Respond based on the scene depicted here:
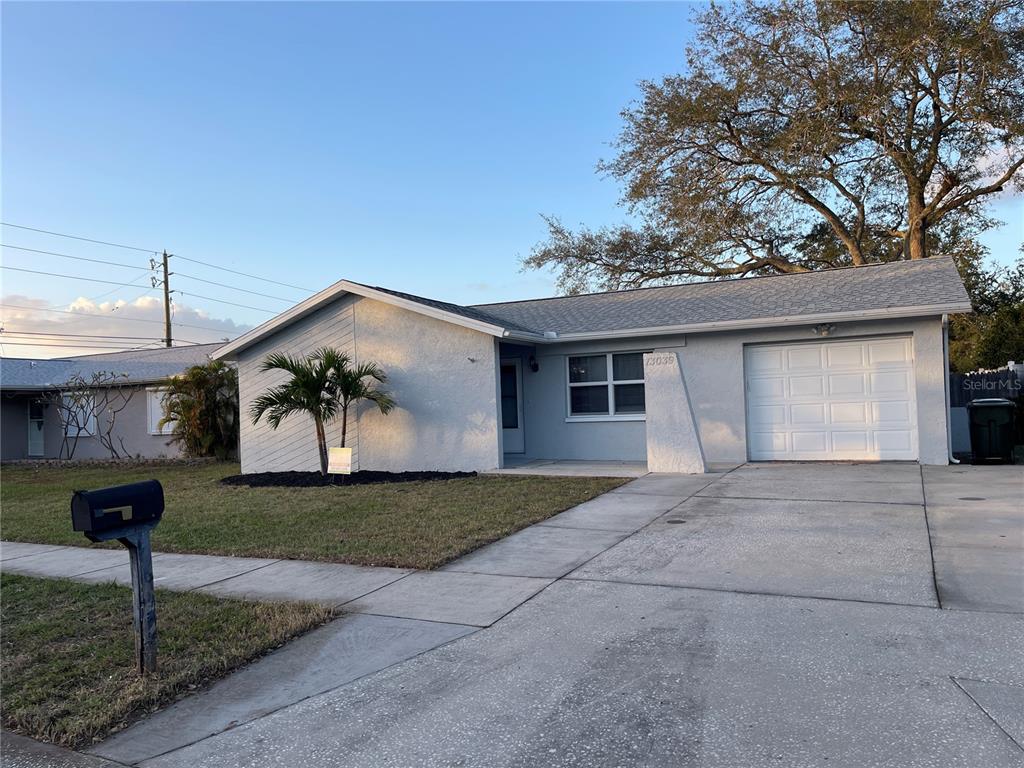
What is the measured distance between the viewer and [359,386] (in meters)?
14.0

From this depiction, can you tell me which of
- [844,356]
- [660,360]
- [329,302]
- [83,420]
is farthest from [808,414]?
[83,420]

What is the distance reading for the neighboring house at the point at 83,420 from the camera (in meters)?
23.0

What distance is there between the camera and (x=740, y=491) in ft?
32.9

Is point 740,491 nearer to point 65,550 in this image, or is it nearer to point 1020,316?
point 65,550

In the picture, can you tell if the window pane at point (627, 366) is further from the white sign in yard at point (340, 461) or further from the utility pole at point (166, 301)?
the utility pole at point (166, 301)

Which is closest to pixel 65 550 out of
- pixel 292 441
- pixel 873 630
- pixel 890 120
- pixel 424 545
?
pixel 424 545

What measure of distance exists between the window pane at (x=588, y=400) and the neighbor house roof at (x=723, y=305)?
1302 millimetres

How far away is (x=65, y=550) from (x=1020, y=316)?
70.1ft

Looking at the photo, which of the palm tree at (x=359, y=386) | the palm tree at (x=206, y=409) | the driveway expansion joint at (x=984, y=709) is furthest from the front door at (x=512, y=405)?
the driveway expansion joint at (x=984, y=709)

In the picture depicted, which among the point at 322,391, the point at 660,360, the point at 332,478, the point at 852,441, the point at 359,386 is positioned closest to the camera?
the point at 660,360

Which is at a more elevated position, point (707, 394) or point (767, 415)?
point (707, 394)

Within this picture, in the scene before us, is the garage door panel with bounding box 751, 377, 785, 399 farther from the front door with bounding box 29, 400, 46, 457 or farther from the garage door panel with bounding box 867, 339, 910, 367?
the front door with bounding box 29, 400, 46, 457

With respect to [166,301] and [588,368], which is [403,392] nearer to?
[588,368]

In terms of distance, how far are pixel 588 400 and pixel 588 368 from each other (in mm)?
664
